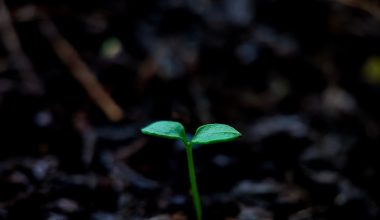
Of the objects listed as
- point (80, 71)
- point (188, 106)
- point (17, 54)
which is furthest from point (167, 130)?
point (17, 54)

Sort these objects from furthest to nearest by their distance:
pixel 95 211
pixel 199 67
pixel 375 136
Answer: pixel 199 67 → pixel 375 136 → pixel 95 211

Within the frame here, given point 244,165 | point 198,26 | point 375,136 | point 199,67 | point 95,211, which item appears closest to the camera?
point 95,211

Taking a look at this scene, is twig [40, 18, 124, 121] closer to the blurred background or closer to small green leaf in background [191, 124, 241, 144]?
the blurred background

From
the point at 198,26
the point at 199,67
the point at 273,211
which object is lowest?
the point at 273,211

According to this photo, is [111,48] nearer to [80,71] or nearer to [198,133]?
[80,71]

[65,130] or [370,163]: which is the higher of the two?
[65,130]

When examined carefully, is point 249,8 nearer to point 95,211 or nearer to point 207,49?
point 207,49

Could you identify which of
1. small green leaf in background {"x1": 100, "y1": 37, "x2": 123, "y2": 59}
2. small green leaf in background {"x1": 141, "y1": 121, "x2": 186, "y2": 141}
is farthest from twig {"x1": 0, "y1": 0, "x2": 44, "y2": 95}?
small green leaf in background {"x1": 141, "y1": 121, "x2": 186, "y2": 141}

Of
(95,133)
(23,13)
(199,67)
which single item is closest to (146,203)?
(95,133)
